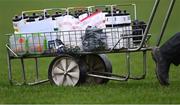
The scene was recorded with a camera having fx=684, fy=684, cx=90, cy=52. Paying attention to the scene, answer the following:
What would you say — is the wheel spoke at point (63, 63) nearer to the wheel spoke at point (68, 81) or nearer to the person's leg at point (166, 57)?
the wheel spoke at point (68, 81)

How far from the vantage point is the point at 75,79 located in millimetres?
8281

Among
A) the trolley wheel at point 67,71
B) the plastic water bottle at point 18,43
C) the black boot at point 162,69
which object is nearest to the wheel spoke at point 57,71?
the trolley wheel at point 67,71

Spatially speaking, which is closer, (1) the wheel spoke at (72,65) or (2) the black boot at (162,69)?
(2) the black boot at (162,69)

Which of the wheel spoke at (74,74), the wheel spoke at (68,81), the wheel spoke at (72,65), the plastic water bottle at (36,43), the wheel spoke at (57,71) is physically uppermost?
the plastic water bottle at (36,43)

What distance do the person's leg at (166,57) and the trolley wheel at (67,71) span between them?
95cm

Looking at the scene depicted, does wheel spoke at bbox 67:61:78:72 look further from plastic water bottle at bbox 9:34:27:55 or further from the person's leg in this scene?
the person's leg

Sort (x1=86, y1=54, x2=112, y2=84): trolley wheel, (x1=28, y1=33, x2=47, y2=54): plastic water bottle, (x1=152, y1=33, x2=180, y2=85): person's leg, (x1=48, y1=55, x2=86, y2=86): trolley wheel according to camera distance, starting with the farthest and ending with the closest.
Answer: (x1=86, y1=54, x2=112, y2=84): trolley wheel, (x1=28, y1=33, x2=47, y2=54): plastic water bottle, (x1=48, y1=55, x2=86, y2=86): trolley wheel, (x1=152, y1=33, x2=180, y2=85): person's leg

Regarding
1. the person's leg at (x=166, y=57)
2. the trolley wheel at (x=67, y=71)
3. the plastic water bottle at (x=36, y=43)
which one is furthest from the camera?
the plastic water bottle at (x=36, y=43)

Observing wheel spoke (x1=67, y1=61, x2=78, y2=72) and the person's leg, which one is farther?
wheel spoke (x1=67, y1=61, x2=78, y2=72)

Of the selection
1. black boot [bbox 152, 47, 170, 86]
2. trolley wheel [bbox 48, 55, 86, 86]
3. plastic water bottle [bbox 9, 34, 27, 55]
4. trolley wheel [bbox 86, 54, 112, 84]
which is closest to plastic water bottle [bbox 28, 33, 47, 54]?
plastic water bottle [bbox 9, 34, 27, 55]

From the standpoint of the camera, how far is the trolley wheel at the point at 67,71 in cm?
827

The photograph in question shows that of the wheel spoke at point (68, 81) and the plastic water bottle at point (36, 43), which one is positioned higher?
the plastic water bottle at point (36, 43)

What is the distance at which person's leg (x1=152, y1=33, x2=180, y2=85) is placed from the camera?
7902mm

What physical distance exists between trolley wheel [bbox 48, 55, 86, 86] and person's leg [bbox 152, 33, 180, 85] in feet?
3.13
